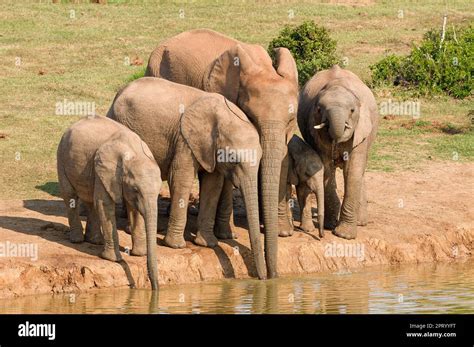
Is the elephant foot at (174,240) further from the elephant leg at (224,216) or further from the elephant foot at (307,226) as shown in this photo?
the elephant foot at (307,226)

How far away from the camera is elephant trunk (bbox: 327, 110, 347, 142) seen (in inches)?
567

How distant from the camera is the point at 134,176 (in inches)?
522

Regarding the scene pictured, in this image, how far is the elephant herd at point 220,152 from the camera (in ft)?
44.5

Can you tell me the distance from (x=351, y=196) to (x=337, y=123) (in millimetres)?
1242

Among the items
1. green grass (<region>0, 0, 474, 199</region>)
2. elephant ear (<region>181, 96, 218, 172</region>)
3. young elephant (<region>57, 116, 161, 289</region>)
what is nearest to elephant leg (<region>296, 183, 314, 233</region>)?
elephant ear (<region>181, 96, 218, 172</region>)

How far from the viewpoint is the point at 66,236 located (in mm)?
14344

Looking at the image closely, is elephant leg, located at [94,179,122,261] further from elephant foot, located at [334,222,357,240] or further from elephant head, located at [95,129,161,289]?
elephant foot, located at [334,222,357,240]

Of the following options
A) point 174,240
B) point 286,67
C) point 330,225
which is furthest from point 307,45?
point 174,240

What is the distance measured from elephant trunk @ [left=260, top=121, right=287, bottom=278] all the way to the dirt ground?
1.69 ft

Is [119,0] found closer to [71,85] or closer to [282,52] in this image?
[71,85]

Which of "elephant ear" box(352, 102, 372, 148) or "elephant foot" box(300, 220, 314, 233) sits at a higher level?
"elephant ear" box(352, 102, 372, 148)

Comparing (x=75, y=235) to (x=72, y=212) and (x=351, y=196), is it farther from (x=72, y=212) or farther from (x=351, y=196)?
(x=351, y=196)

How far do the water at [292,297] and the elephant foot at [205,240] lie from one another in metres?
0.61
